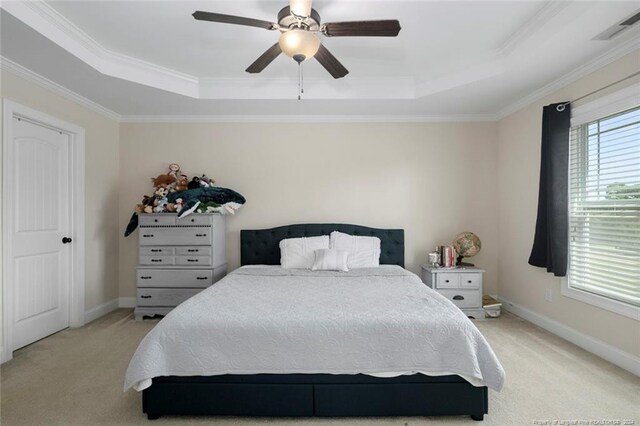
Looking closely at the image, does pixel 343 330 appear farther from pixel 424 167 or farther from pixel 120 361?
pixel 424 167

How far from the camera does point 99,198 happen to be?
12.7ft

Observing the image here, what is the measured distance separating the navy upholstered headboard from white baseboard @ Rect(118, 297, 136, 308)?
1.55 metres

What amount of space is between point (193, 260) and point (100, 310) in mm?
1351

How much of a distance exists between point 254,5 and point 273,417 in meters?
2.80

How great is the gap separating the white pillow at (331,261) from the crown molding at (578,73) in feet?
8.89

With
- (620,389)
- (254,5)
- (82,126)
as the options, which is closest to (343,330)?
(620,389)

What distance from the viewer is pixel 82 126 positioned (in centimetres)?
361

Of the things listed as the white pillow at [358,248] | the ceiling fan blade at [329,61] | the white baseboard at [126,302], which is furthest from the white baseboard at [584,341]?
the white baseboard at [126,302]

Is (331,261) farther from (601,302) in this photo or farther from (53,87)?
(53,87)

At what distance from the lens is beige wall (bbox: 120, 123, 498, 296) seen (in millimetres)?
4191

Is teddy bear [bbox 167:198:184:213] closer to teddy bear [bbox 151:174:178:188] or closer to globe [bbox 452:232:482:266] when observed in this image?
teddy bear [bbox 151:174:178:188]

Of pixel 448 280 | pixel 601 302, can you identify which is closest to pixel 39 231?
pixel 448 280

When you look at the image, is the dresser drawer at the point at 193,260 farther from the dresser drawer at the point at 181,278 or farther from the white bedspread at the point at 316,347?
the white bedspread at the point at 316,347

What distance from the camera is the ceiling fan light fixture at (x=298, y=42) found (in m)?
1.90
